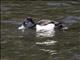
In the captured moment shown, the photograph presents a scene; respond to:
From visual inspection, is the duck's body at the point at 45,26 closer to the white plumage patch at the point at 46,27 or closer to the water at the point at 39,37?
the white plumage patch at the point at 46,27

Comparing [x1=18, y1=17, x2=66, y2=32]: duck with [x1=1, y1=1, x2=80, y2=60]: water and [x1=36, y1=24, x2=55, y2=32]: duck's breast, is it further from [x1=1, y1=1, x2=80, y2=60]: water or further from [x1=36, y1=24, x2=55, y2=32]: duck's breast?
[x1=1, y1=1, x2=80, y2=60]: water

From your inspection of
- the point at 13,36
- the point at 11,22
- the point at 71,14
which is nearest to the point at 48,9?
the point at 71,14

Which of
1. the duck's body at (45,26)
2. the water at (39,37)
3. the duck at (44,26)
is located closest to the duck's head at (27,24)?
the duck at (44,26)

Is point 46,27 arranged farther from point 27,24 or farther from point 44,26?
point 27,24

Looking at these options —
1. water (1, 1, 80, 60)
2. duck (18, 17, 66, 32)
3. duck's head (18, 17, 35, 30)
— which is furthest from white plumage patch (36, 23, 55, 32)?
duck's head (18, 17, 35, 30)

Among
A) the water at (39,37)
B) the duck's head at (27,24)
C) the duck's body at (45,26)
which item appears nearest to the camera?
the water at (39,37)

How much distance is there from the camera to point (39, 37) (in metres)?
21.1

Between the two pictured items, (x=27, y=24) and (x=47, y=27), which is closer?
(x=47, y=27)

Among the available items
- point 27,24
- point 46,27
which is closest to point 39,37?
point 46,27

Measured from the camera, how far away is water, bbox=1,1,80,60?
17.2m

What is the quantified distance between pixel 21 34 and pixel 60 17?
647cm

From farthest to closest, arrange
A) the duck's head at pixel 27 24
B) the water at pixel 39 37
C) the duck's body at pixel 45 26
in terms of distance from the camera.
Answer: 1. the duck's head at pixel 27 24
2. the duck's body at pixel 45 26
3. the water at pixel 39 37

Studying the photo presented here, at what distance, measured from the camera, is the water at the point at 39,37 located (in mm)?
17156

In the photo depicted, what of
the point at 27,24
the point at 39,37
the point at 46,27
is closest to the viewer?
the point at 39,37
